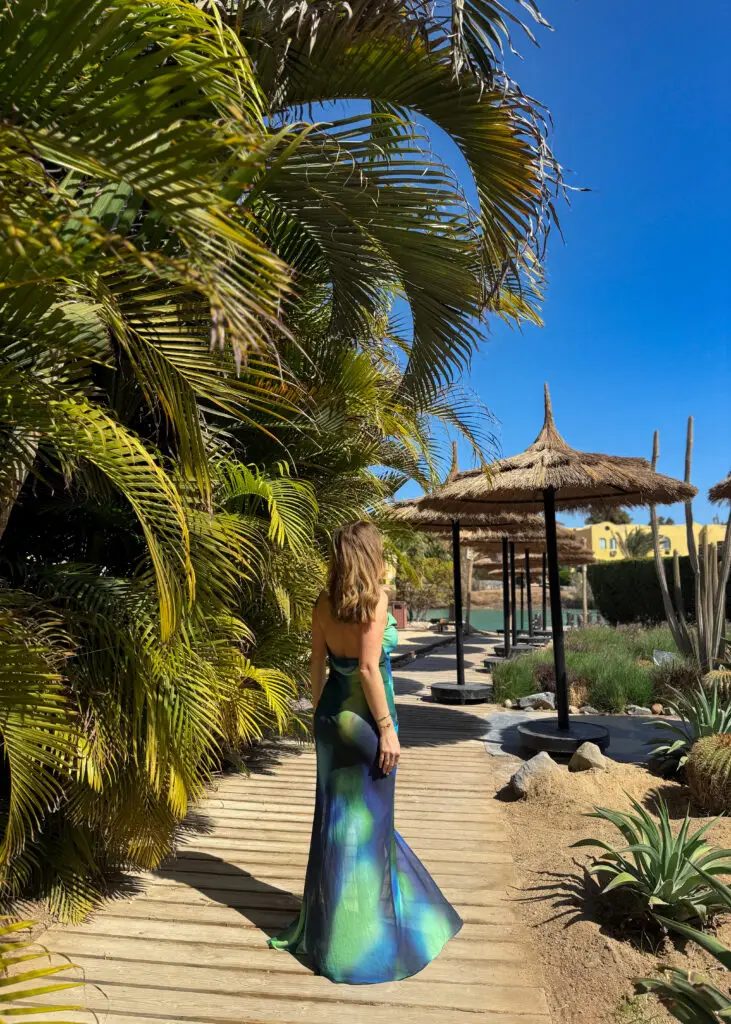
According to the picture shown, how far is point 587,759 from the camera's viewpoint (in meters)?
4.96

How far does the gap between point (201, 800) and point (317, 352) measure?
3310mm

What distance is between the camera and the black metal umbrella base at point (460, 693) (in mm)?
8761

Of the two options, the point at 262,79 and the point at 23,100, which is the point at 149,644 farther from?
the point at 262,79

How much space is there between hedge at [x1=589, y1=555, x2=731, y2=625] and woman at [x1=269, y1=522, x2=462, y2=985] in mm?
17521

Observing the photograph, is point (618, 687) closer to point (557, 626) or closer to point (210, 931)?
point (557, 626)

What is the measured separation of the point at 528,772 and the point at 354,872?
2.54 m

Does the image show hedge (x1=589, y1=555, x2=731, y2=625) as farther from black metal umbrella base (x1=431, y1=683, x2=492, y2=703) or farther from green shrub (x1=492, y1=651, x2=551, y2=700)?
black metal umbrella base (x1=431, y1=683, x2=492, y2=703)

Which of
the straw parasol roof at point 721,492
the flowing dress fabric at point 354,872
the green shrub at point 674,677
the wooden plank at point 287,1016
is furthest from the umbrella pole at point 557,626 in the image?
the straw parasol roof at point 721,492

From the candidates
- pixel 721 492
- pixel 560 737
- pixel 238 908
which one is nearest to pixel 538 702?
pixel 560 737

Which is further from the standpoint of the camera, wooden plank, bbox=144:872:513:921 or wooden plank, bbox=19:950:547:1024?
wooden plank, bbox=144:872:513:921

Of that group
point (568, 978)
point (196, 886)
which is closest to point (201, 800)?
point (196, 886)

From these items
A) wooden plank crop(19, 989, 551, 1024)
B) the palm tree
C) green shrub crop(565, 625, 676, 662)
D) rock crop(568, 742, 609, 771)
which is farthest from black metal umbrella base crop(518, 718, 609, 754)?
green shrub crop(565, 625, 676, 662)

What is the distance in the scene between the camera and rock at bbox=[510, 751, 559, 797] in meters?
4.77

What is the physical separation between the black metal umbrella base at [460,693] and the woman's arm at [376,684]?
629 centimetres
